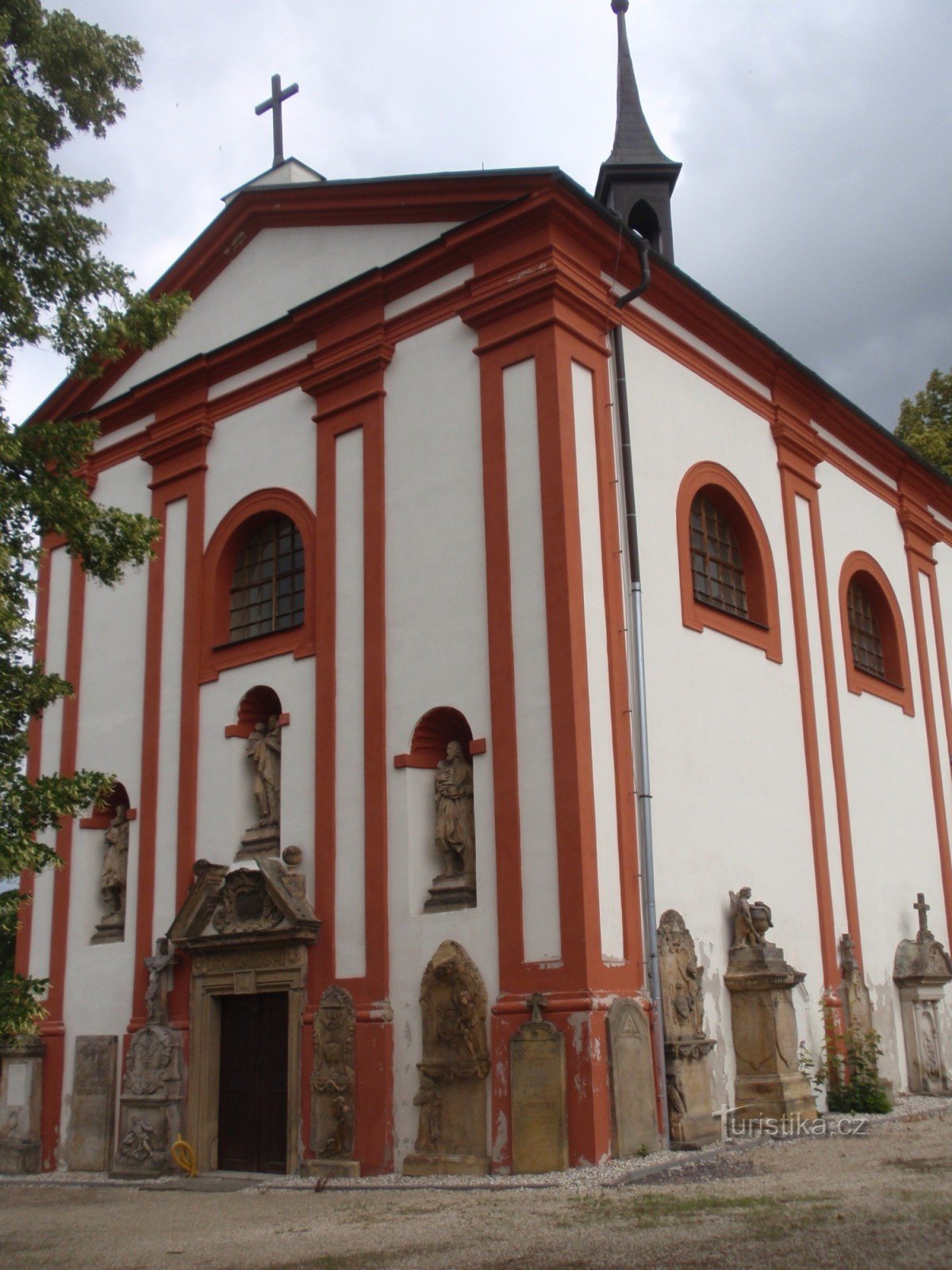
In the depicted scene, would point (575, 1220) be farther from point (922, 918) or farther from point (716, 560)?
point (922, 918)

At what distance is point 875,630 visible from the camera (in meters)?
18.9

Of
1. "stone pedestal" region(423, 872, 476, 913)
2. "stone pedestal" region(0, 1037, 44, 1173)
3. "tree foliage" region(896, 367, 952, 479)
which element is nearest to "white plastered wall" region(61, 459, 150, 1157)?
"stone pedestal" region(0, 1037, 44, 1173)

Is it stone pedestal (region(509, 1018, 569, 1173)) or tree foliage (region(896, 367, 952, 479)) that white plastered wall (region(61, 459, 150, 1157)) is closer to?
stone pedestal (region(509, 1018, 569, 1173))

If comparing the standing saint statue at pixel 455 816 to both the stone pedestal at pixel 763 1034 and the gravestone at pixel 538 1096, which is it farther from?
the stone pedestal at pixel 763 1034

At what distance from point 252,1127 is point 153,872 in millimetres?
2984

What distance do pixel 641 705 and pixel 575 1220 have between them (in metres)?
4.95

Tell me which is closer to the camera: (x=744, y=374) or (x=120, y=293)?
(x=120, y=293)

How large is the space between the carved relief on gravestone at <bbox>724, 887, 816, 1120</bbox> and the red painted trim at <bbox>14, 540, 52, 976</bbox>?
7765 millimetres

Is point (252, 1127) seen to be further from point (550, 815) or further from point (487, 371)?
point (487, 371)

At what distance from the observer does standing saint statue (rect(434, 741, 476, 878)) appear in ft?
40.7

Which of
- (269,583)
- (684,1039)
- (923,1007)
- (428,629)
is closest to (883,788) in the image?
(923,1007)

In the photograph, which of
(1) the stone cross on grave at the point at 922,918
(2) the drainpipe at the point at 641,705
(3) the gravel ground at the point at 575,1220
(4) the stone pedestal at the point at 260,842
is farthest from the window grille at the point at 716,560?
(3) the gravel ground at the point at 575,1220

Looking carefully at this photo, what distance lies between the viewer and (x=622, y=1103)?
10922 mm

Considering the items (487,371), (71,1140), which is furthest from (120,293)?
(71,1140)
